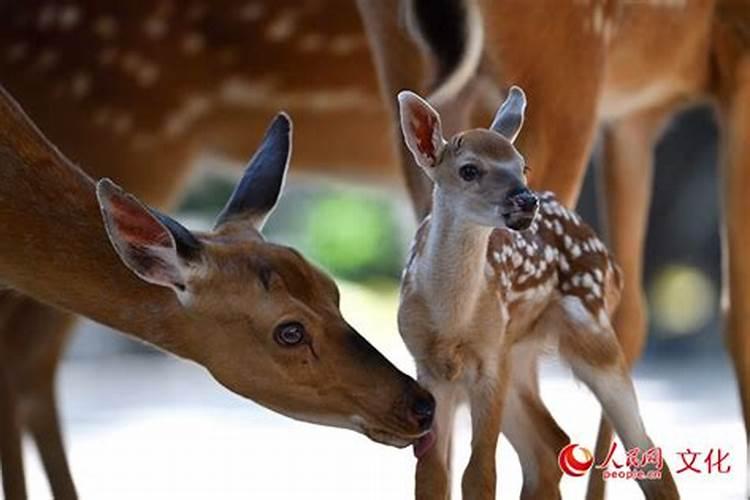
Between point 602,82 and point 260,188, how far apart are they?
728mm

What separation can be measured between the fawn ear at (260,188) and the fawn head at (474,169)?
0.32 meters

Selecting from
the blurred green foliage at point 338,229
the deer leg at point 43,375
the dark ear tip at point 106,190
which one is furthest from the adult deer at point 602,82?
the blurred green foliage at point 338,229

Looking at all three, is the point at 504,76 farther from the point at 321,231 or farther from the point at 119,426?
the point at 321,231

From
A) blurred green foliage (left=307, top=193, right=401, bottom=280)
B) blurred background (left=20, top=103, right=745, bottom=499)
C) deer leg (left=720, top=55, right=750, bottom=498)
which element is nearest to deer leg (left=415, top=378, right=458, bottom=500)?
deer leg (left=720, top=55, right=750, bottom=498)

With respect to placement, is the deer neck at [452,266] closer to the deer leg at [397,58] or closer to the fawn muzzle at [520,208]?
the fawn muzzle at [520,208]

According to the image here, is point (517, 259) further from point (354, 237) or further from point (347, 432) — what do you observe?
point (354, 237)

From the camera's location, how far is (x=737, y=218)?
158 inches

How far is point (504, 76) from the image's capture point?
352cm

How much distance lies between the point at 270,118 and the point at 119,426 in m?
1.40

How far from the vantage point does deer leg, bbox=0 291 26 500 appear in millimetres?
4074

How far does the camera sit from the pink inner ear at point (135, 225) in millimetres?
2887

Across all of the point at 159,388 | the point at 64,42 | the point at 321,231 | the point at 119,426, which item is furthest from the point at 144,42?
the point at 321,231

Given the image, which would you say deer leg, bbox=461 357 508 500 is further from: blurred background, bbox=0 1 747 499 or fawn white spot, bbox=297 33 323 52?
fawn white spot, bbox=297 33 323 52

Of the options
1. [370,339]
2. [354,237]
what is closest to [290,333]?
[370,339]
